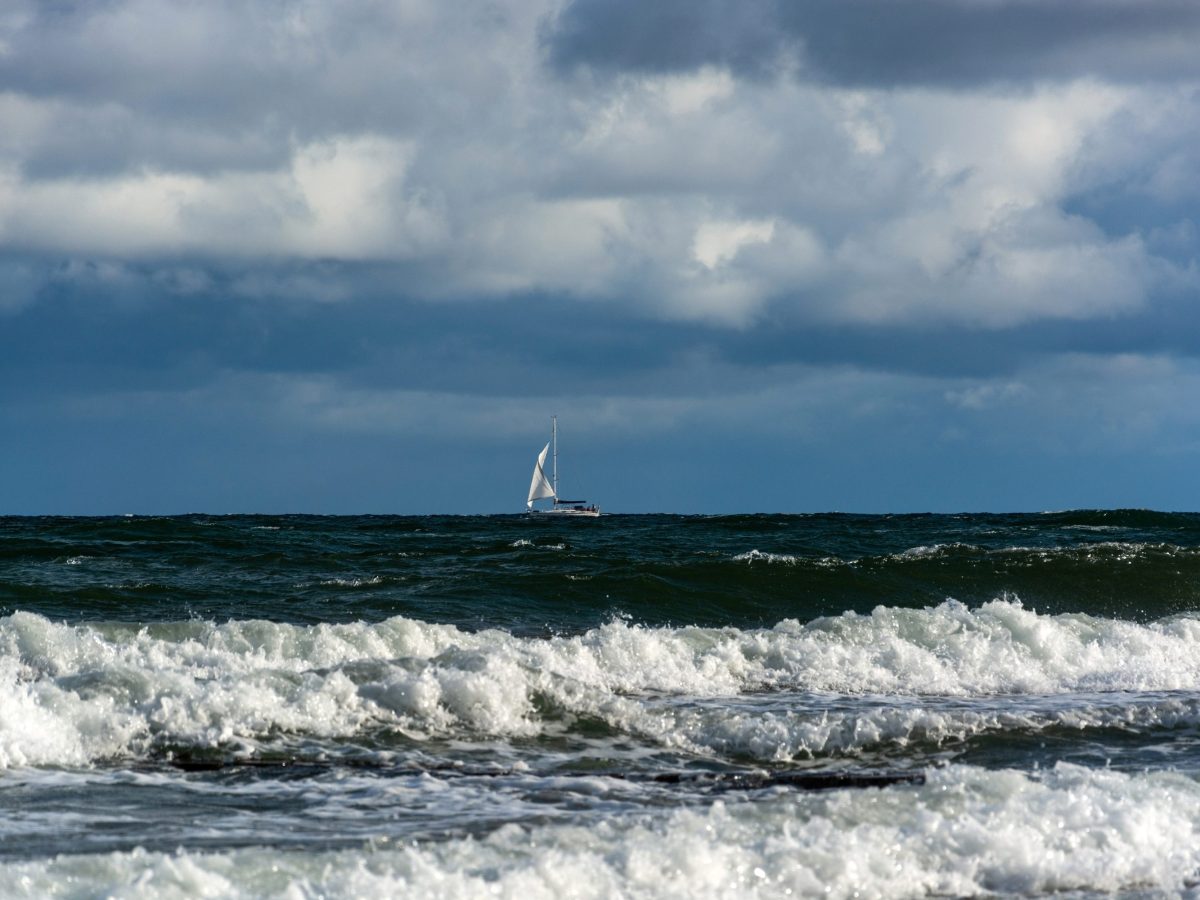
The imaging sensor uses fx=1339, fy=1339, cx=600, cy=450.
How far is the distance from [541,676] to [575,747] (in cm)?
154

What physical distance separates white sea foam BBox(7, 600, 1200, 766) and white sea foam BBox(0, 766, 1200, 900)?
2421 millimetres

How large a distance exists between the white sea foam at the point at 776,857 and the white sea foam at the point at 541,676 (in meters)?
2.42

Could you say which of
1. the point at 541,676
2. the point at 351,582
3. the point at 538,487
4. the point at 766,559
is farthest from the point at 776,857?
the point at 538,487

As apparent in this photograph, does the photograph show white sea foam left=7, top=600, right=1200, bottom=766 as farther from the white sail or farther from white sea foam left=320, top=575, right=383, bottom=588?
the white sail

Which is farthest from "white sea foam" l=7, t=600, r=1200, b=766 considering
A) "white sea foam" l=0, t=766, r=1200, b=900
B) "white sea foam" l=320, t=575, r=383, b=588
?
"white sea foam" l=320, t=575, r=383, b=588

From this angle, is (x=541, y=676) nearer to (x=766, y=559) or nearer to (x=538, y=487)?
(x=766, y=559)

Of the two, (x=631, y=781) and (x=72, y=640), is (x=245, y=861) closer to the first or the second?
(x=631, y=781)

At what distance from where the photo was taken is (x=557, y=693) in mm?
11812

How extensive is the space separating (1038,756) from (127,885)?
6.99 meters

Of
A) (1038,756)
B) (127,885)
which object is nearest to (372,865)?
(127,885)

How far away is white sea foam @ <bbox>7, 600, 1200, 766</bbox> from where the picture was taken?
1036cm

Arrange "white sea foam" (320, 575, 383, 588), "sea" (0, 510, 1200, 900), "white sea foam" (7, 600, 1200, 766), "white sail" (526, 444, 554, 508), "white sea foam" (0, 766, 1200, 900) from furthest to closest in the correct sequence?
1. "white sail" (526, 444, 554, 508)
2. "white sea foam" (320, 575, 383, 588)
3. "white sea foam" (7, 600, 1200, 766)
4. "sea" (0, 510, 1200, 900)
5. "white sea foam" (0, 766, 1200, 900)

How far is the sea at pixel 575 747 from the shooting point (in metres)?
7.06

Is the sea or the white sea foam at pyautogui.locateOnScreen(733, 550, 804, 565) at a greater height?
the white sea foam at pyautogui.locateOnScreen(733, 550, 804, 565)
